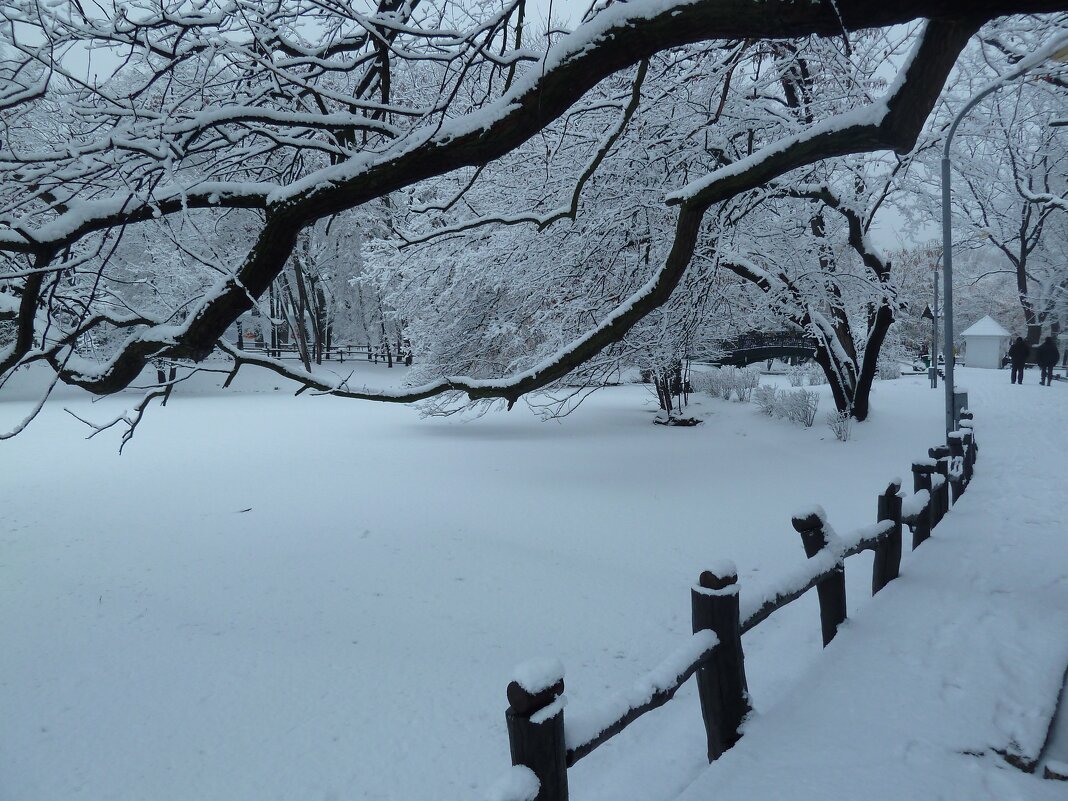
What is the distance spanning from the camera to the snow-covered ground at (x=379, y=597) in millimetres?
3982

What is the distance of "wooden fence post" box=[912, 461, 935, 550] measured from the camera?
5.89m

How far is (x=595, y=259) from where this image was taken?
344 inches

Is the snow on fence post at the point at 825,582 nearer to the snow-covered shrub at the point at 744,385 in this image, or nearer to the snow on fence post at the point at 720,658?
the snow on fence post at the point at 720,658

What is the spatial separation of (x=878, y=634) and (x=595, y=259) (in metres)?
5.98

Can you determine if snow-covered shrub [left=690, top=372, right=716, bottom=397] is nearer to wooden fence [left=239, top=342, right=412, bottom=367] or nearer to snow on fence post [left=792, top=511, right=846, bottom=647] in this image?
snow on fence post [left=792, top=511, right=846, bottom=647]

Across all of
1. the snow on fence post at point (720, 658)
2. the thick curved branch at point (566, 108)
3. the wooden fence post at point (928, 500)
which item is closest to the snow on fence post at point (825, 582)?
the snow on fence post at point (720, 658)

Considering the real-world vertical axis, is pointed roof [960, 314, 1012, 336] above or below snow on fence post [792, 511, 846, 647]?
above

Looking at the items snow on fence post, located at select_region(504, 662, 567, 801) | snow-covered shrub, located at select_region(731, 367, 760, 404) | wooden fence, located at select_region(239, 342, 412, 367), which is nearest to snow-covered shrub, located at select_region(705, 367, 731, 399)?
snow-covered shrub, located at select_region(731, 367, 760, 404)

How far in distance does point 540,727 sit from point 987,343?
154 ft

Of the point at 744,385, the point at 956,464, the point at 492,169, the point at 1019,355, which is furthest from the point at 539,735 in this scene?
the point at 1019,355

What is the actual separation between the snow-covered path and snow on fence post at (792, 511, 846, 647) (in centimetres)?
10

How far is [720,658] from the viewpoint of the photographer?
2.95 metres

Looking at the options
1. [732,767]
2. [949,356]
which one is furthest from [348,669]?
[949,356]

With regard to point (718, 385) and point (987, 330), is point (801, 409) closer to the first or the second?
point (718, 385)
